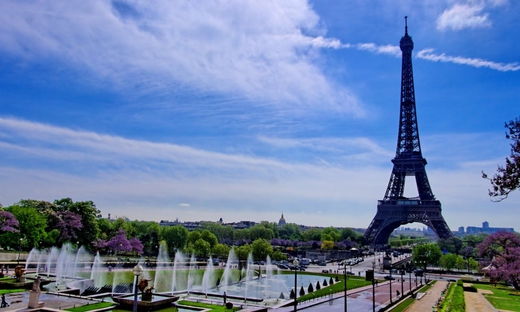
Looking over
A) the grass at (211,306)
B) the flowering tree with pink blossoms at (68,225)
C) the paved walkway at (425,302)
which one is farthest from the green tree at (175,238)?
the grass at (211,306)

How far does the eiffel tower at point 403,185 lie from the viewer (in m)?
103

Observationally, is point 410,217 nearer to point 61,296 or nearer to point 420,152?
point 420,152

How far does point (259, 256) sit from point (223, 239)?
66017 mm

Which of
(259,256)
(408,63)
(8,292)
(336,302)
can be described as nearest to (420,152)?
(408,63)

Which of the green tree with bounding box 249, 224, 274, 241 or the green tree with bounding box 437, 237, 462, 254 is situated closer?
the green tree with bounding box 437, 237, 462, 254

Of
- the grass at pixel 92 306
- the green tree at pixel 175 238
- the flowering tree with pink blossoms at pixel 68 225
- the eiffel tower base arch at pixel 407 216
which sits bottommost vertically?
the grass at pixel 92 306

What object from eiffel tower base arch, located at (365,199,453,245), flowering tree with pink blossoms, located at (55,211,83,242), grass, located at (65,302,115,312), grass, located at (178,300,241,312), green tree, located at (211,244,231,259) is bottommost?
grass, located at (178,300,241,312)

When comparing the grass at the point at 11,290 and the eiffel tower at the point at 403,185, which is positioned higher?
the eiffel tower at the point at 403,185

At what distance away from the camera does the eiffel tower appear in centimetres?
10262

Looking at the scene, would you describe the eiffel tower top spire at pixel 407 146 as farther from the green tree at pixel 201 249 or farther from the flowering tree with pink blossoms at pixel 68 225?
the flowering tree with pink blossoms at pixel 68 225

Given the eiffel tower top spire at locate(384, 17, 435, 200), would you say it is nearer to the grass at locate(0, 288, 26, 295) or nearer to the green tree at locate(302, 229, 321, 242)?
the green tree at locate(302, 229, 321, 242)

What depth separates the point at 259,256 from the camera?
248 ft

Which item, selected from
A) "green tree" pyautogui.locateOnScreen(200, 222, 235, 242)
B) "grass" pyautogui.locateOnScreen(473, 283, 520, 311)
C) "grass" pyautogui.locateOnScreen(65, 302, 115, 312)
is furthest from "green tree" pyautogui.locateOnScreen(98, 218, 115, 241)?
"grass" pyautogui.locateOnScreen(473, 283, 520, 311)

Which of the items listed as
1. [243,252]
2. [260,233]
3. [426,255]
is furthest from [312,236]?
[243,252]
